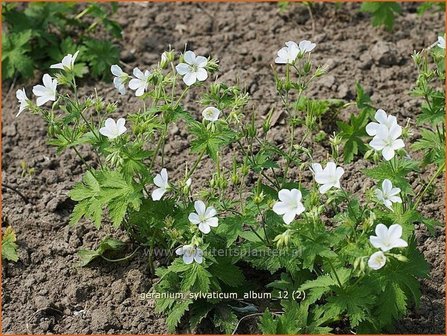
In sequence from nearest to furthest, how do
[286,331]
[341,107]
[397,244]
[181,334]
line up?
[397,244], [286,331], [181,334], [341,107]

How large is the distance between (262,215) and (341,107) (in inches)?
58.5

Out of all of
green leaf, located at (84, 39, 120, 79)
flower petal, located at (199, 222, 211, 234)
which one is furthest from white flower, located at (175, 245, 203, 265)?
green leaf, located at (84, 39, 120, 79)

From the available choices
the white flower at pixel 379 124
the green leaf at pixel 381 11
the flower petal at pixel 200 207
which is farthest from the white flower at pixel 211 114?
the green leaf at pixel 381 11

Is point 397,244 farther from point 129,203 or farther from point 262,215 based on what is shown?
point 129,203

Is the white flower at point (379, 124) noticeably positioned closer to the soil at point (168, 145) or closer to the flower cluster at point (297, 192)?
the flower cluster at point (297, 192)

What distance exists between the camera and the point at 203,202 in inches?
146

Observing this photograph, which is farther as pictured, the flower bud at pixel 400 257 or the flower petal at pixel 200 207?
the flower petal at pixel 200 207

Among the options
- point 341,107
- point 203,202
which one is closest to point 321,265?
point 203,202

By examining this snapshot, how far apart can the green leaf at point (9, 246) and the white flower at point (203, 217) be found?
1172 millimetres

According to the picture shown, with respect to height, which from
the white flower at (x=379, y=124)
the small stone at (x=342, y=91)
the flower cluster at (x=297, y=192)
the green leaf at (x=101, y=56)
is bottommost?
the small stone at (x=342, y=91)

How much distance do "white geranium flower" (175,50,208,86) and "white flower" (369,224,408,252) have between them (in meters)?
1.00

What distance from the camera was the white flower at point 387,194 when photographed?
353 cm

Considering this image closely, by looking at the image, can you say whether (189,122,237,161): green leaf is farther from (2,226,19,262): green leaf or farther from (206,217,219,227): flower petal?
(2,226,19,262): green leaf

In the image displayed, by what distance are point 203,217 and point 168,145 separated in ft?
4.68
